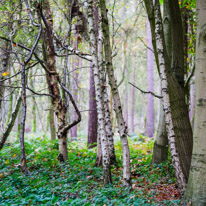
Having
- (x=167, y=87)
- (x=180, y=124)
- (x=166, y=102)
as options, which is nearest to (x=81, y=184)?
(x=180, y=124)

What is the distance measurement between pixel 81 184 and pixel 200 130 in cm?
306

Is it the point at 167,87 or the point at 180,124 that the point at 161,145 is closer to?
the point at 180,124

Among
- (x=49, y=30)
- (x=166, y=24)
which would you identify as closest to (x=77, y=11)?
(x=49, y=30)

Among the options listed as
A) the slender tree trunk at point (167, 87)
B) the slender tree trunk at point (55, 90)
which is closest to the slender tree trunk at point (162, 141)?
the slender tree trunk at point (167, 87)

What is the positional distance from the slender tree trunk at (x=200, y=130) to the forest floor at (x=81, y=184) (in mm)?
539

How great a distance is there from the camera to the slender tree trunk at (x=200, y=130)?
313 cm

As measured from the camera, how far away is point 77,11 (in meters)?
7.34

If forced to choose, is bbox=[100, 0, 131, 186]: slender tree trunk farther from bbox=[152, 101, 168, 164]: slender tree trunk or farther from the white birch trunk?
bbox=[152, 101, 168, 164]: slender tree trunk

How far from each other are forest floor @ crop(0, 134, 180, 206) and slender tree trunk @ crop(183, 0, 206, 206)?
0.54 m

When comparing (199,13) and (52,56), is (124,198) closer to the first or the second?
(199,13)

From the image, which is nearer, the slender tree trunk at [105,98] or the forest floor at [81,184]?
the forest floor at [81,184]

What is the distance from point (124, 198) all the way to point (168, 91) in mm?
2171

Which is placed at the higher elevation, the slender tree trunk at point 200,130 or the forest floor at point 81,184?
the slender tree trunk at point 200,130

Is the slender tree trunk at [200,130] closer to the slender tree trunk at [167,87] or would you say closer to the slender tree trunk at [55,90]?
the slender tree trunk at [167,87]
